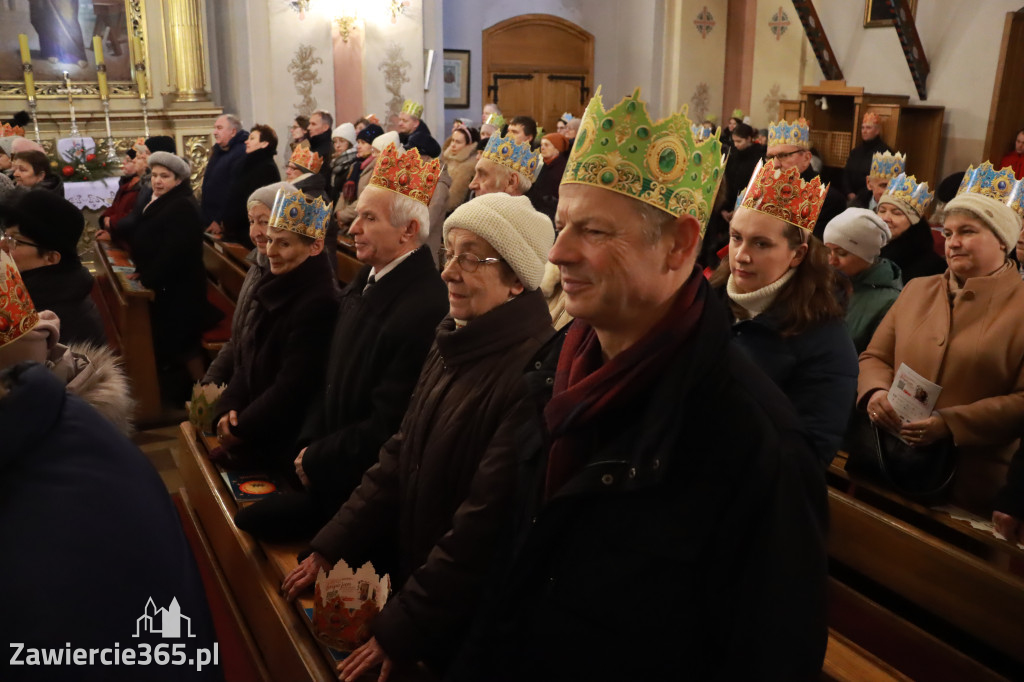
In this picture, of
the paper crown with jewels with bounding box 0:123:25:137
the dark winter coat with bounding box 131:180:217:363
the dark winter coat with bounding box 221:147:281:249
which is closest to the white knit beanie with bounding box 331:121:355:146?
the dark winter coat with bounding box 221:147:281:249

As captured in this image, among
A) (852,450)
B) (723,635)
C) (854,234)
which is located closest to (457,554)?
(723,635)

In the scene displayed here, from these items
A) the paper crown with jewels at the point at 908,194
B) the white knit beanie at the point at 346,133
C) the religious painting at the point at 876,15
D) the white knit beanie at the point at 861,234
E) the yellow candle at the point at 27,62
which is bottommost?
the white knit beanie at the point at 861,234

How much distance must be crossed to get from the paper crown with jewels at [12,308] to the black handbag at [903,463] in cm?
257

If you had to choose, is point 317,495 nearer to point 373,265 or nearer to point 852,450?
point 373,265

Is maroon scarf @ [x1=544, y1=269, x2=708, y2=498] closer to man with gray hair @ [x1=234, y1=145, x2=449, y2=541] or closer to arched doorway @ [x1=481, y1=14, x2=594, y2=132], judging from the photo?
man with gray hair @ [x1=234, y1=145, x2=449, y2=541]

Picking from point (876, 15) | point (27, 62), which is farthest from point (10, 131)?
point (876, 15)

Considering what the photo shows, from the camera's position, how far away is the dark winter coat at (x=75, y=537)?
1.39 meters

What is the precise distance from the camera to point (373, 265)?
292cm

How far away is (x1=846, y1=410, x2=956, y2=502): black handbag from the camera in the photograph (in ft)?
9.36

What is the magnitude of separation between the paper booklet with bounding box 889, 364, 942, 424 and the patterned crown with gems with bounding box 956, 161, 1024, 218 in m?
1.16

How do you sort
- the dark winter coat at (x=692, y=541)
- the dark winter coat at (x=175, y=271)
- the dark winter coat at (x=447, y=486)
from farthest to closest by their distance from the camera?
the dark winter coat at (x=175, y=271) < the dark winter coat at (x=447, y=486) < the dark winter coat at (x=692, y=541)

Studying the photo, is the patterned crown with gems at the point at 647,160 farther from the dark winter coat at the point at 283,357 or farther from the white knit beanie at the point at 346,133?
the white knit beanie at the point at 346,133

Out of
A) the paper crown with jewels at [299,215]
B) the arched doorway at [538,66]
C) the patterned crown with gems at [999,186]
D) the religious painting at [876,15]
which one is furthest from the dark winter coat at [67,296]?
the arched doorway at [538,66]

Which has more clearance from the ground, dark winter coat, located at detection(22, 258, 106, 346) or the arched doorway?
the arched doorway
